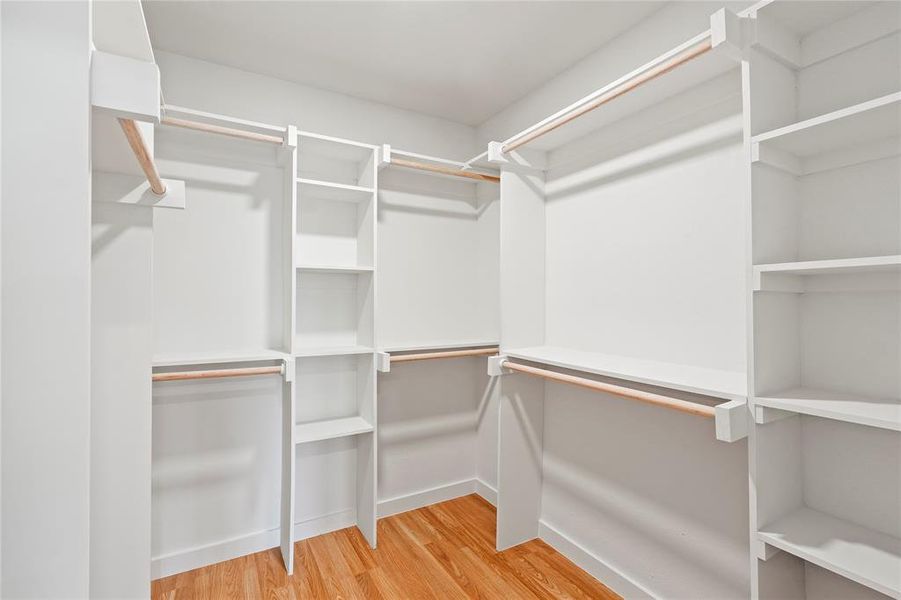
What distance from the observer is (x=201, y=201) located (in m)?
2.22

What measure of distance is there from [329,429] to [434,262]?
1.20 metres

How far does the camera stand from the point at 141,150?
3.60 ft

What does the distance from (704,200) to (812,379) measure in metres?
0.72

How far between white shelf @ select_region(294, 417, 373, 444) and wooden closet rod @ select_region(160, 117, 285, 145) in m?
1.41

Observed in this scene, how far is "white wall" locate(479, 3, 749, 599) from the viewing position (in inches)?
64.5

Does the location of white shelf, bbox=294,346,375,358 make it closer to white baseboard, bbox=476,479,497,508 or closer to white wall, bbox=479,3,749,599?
white wall, bbox=479,3,749,599

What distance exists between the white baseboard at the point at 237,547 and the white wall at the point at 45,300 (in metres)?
1.88

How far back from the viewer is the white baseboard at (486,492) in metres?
2.89

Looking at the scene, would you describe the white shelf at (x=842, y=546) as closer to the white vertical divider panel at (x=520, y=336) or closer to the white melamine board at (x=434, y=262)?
the white vertical divider panel at (x=520, y=336)

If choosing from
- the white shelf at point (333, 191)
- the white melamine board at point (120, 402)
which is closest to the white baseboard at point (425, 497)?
the white melamine board at point (120, 402)

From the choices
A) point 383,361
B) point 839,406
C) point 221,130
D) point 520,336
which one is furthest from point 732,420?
point 221,130

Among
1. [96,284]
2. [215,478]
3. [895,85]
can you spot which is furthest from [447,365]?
[895,85]

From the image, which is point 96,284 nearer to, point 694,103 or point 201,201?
point 201,201

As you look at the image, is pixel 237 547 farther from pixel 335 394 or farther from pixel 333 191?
pixel 333 191
